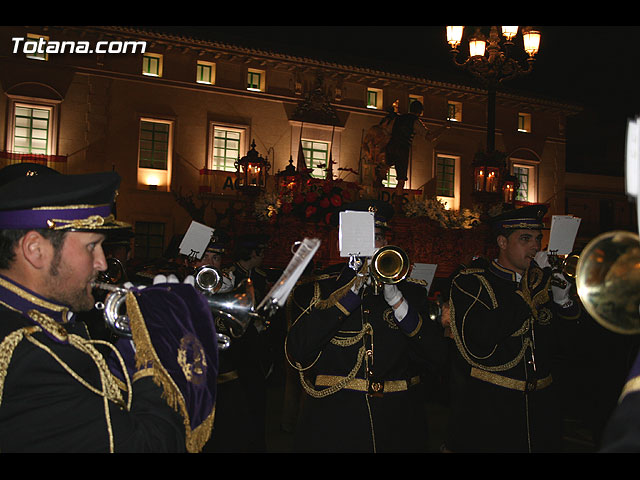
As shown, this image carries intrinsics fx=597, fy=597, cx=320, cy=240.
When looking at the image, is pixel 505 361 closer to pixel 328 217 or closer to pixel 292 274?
pixel 292 274

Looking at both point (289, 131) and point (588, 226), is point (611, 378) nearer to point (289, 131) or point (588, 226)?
point (289, 131)

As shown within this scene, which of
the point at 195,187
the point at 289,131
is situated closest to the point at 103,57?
the point at 195,187

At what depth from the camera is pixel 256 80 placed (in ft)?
83.8

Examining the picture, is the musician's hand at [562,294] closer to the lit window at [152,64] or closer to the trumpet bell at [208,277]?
the trumpet bell at [208,277]

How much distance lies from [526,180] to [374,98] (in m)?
9.43

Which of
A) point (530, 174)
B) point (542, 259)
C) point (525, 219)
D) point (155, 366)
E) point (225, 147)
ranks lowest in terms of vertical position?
point (155, 366)

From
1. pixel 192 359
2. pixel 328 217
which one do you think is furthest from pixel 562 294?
pixel 328 217

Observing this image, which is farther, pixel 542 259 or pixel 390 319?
pixel 542 259

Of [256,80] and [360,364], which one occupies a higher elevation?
[256,80]

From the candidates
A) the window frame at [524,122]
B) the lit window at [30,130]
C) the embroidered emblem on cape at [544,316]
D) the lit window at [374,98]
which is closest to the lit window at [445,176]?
the lit window at [374,98]

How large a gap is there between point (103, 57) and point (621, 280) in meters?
24.2

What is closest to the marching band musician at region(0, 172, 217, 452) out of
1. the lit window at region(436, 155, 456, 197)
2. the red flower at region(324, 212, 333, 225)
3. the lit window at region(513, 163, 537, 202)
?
the red flower at region(324, 212, 333, 225)

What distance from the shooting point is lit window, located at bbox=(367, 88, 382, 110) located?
90.5 ft

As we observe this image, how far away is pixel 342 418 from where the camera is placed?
3787 millimetres
